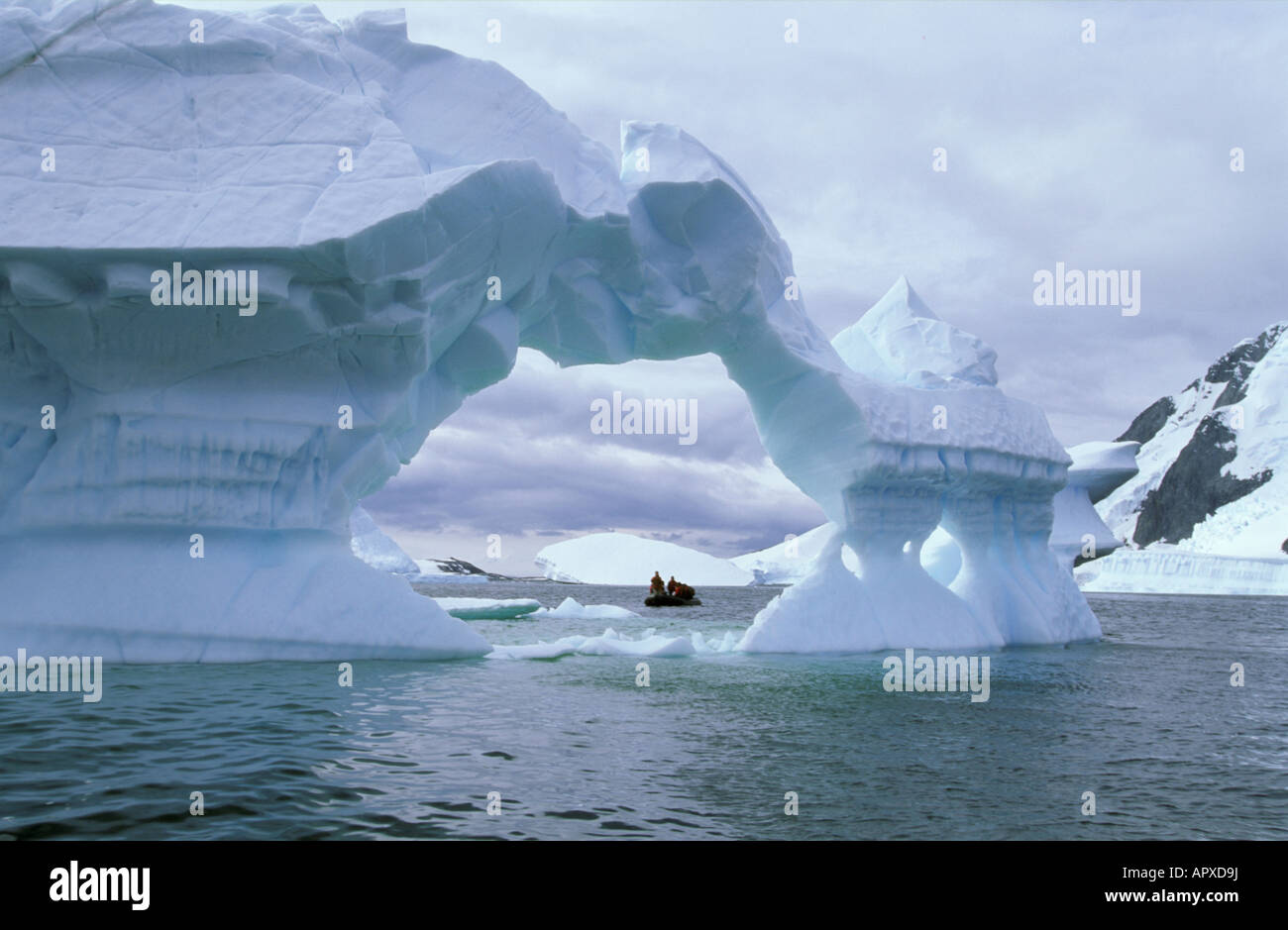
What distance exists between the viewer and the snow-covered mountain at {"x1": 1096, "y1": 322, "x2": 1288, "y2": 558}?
6066 cm

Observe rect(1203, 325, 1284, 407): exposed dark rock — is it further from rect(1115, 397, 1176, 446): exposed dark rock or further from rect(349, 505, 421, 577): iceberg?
rect(349, 505, 421, 577): iceberg


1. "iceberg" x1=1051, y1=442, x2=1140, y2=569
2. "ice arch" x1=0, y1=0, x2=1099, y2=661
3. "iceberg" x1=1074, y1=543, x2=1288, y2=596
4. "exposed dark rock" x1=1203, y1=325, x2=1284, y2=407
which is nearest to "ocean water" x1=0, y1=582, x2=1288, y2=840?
"ice arch" x1=0, y1=0, x2=1099, y2=661

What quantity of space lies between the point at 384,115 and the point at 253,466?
356cm

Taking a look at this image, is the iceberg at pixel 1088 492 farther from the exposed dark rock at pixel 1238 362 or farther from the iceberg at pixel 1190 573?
the exposed dark rock at pixel 1238 362

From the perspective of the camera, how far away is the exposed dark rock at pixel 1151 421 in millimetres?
81625

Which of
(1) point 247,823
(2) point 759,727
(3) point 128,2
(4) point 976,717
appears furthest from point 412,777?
(3) point 128,2

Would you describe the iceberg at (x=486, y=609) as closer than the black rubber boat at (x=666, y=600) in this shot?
Yes

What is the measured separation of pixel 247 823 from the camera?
13.6 feet

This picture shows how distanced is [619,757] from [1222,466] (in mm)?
72216

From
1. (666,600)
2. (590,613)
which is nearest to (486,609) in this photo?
(590,613)

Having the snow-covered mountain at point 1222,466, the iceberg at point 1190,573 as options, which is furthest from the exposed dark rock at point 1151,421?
the iceberg at point 1190,573

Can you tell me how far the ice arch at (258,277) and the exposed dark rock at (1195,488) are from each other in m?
65.2

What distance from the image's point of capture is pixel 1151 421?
8269cm

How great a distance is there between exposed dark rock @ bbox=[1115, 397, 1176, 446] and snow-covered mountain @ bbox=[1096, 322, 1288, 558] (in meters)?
0.14
